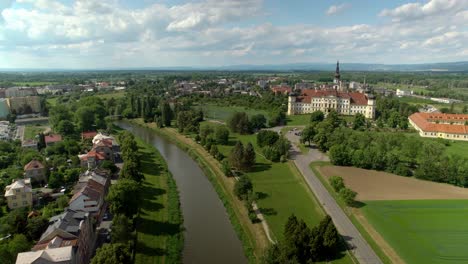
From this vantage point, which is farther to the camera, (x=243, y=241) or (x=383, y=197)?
(x=383, y=197)

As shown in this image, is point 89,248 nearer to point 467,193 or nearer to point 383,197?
point 383,197

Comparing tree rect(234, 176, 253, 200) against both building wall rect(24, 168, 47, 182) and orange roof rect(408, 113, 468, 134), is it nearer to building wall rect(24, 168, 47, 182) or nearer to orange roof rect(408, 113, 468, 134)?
building wall rect(24, 168, 47, 182)

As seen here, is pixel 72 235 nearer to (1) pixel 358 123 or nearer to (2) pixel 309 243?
(2) pixel 309 243

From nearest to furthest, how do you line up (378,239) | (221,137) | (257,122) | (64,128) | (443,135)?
(378,239) < (221,137) < (64,128) < (443,135) < (257,122)

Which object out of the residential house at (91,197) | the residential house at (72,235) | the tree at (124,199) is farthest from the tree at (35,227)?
the tree at (124,199)

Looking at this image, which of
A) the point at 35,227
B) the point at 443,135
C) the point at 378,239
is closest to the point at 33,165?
the point at 35,227

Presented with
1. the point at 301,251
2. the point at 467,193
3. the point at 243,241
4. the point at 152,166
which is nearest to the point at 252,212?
the point at 243,241
